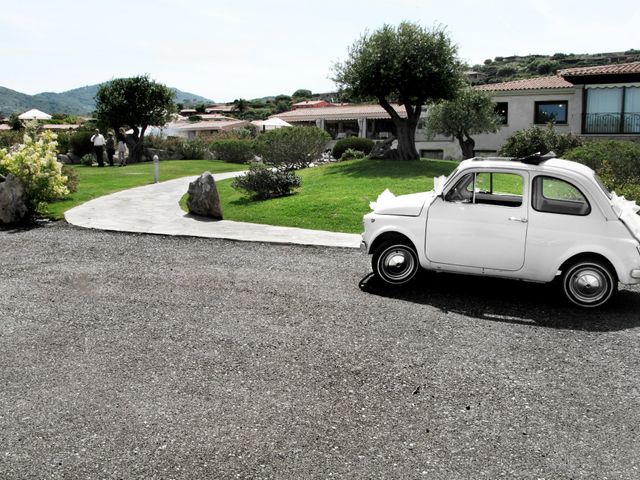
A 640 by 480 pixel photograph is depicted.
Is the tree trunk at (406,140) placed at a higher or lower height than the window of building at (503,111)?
lower

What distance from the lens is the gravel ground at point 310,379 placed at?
14.6 feet

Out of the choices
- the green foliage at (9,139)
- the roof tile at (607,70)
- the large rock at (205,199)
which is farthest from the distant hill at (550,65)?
the large rock at (205,199)

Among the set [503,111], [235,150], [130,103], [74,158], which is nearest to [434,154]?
[503,111]

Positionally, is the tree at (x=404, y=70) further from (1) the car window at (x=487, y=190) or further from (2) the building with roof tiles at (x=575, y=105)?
(1) the car window at (x=487, y=190)

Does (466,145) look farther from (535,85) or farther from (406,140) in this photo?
(406,140)

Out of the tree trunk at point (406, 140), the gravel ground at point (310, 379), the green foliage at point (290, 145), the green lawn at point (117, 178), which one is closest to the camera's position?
the gravel ground at point (310, 379)

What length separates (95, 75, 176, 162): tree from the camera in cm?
3628

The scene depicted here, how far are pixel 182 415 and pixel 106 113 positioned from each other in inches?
1360

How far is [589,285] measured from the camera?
7.98 m

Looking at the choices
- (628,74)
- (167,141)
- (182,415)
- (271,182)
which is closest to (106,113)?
(167,141)

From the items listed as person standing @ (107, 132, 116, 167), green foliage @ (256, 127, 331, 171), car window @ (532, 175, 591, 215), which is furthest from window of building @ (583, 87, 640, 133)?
car window @ (532, 175, 591, 215)

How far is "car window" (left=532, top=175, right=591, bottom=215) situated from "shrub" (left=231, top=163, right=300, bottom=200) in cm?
1036

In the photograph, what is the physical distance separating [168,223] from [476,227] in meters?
8.31

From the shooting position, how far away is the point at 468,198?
8.58 metres
